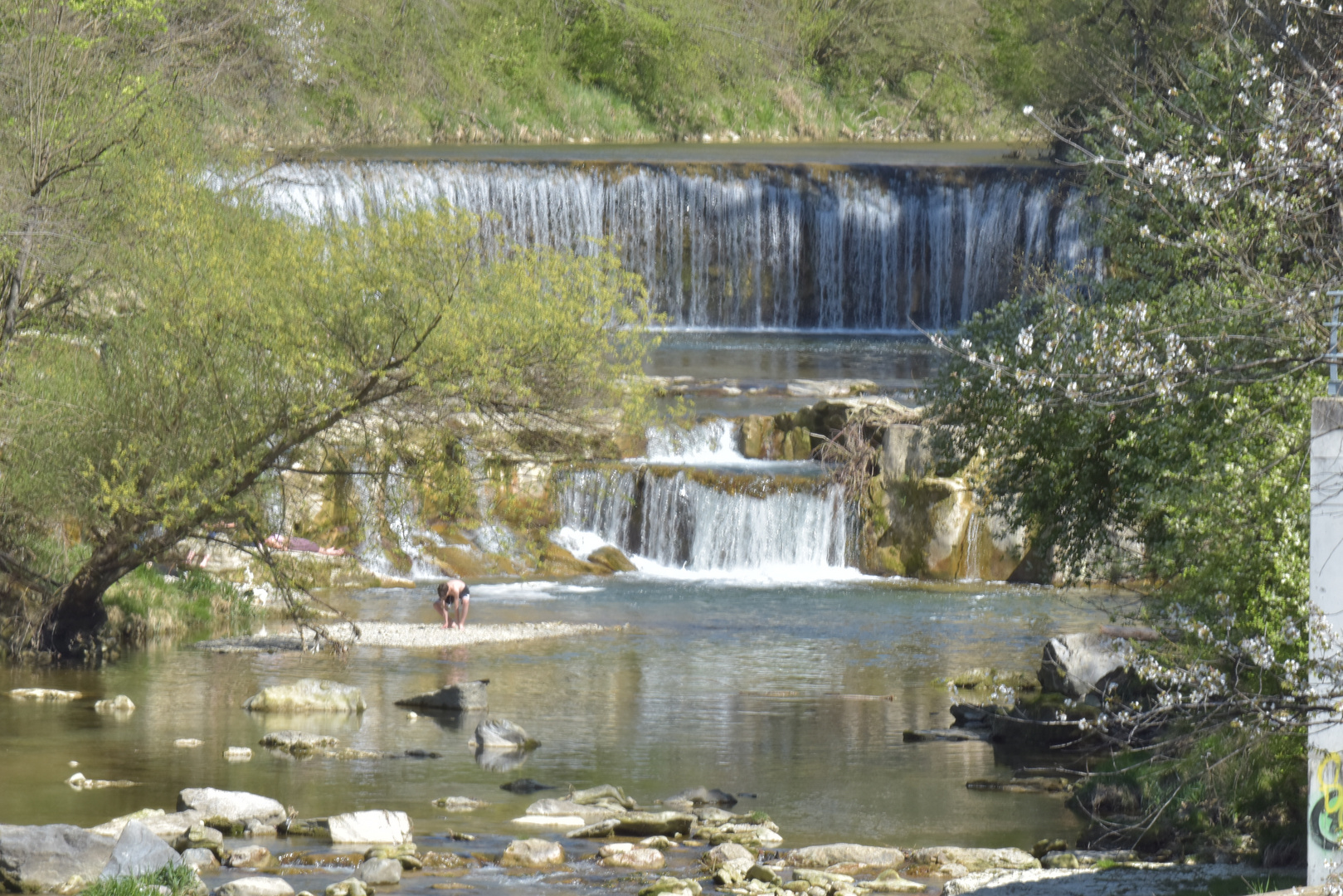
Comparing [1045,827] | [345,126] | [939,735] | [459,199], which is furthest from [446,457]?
[345,126]

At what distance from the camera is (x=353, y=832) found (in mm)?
13141

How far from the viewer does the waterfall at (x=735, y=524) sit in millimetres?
27625

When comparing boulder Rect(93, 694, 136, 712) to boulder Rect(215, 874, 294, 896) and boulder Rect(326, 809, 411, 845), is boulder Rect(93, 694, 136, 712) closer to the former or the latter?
boulder Rect(326, 809, 411, 845)

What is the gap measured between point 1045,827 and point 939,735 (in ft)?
10.8

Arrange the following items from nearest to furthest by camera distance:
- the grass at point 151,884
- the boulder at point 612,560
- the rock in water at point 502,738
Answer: the grass at point 151,884, the rock in water at point 502,738, the boulder at point 612,560

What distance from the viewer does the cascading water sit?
27625 millimetres

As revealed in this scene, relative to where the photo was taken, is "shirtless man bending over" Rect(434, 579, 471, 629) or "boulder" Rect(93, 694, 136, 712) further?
"shirtless man bending over" Rect(434, 579, 471, 629)

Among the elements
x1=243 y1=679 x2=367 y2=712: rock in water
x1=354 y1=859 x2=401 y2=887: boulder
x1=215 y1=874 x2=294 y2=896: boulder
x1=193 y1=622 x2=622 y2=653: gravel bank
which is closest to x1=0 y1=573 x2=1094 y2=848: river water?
x1=243 y1=679 x2=367 y2=712: rock in water

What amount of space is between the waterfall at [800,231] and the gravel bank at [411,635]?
19.4 m

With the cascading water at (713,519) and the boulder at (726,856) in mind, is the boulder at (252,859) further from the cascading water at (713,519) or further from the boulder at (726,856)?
the cascading water at (713,519)

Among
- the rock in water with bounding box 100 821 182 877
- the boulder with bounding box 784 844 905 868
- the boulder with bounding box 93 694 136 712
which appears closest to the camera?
the rock in water with bounding box 100 821 182 877

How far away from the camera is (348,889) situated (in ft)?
38.2

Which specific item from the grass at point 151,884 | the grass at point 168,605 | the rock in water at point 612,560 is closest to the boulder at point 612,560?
the rock in water at point 612,560

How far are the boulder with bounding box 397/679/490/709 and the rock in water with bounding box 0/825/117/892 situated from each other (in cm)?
679
